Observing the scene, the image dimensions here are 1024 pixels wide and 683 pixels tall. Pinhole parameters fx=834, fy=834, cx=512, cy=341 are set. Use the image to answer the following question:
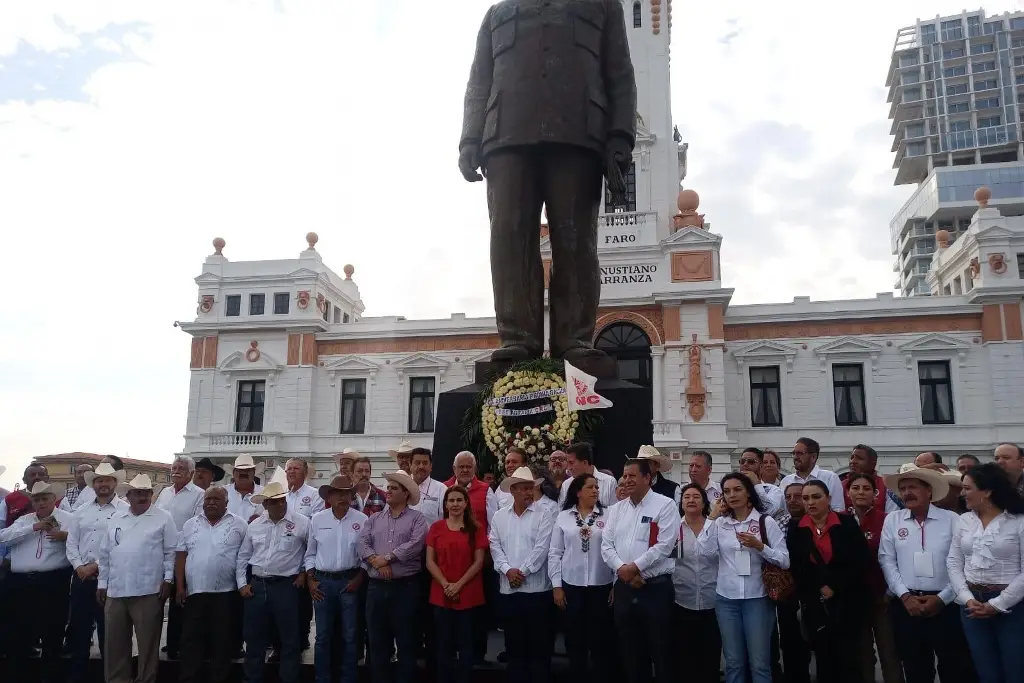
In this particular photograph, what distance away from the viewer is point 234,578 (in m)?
5.82

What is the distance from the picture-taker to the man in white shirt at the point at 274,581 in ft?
17.9

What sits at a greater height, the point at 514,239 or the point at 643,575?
the point at 514,239

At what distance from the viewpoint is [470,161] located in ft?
22.6

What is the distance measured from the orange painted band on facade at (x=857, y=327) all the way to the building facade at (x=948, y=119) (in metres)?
41.1

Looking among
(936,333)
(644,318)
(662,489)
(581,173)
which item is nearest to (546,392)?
(662,489)

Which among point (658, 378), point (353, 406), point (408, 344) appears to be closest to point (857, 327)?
point (658, 378)

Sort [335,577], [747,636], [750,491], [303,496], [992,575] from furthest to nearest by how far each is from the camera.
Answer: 1. [303,496]
2. [335,577]
3. [750,491]
4. [747,636]
5. [992,575]

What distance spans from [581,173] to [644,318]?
20575 mm

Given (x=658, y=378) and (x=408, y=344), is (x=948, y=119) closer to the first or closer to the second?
(x=658, y=378)

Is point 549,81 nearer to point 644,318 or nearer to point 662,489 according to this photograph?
point 662,489

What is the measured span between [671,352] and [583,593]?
21.9 meters

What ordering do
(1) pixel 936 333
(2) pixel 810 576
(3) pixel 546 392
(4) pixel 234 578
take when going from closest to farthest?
(2) pixel 810 576 → (4) pixel 234 578 → (3) pixel 546 392 → (1) pixel 936 333

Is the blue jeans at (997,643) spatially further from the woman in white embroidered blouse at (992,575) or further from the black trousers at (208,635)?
the black trousers at (208,635)

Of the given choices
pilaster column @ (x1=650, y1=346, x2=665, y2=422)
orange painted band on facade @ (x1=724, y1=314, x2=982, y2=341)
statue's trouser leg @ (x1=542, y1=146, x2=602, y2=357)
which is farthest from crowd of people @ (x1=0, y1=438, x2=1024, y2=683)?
orange painted band on facade @ (x1=724, y1=314, x2=982, y2=341)
